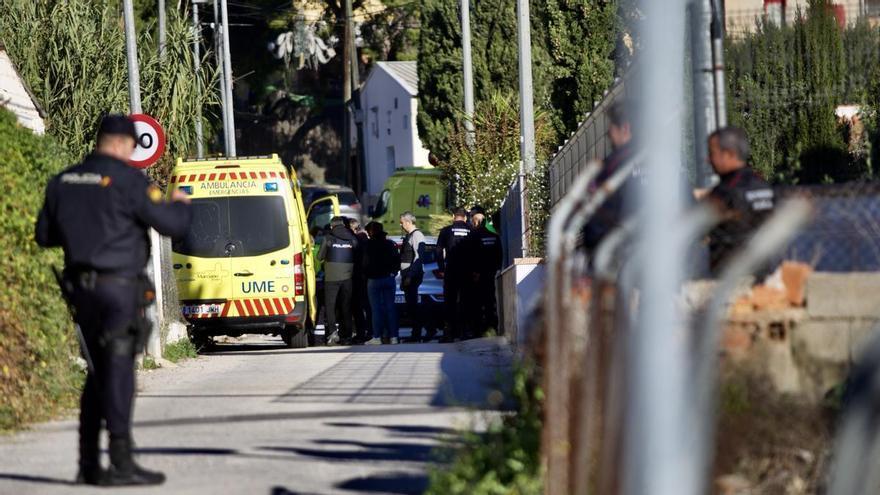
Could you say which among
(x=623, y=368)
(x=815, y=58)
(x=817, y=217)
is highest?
(x=815, y=58)

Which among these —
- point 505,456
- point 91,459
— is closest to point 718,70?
→ point 505,456

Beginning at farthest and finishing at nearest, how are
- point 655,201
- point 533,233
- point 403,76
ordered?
point 403,76, point 533,233, point 655,201

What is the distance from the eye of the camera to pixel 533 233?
62.5ft

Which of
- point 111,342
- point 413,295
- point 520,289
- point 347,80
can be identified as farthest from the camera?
point 347,80

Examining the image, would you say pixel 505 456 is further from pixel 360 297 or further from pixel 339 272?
pixel 360 297

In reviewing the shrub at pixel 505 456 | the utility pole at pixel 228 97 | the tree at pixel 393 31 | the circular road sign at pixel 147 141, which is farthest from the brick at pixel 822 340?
the tree at pixel 393 31

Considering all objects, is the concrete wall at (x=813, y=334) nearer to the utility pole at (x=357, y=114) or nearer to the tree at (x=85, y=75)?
the tree at (x=85, y=75)

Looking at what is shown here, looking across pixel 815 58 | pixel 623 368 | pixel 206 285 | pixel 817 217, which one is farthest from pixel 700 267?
pixel 206 285

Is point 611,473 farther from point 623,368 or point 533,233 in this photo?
point 533,233

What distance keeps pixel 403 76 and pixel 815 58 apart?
159 feet

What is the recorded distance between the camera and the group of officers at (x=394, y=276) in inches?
863

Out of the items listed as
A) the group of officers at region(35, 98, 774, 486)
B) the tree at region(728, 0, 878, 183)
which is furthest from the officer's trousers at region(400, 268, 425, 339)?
the group of officers at region(35, 98, 774, 486)

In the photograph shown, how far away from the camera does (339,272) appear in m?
23.0

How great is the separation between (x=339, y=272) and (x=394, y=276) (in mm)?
773
